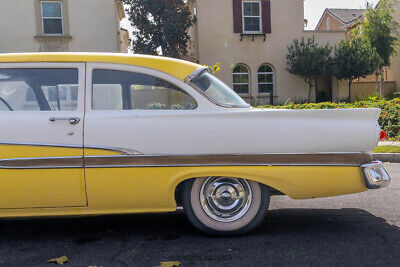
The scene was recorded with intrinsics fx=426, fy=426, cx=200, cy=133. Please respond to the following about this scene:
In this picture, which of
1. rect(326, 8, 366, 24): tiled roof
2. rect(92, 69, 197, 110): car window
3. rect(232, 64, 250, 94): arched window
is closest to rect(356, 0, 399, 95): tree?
rect(232, 64, 250, 94): arched window

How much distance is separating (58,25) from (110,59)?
17879mm

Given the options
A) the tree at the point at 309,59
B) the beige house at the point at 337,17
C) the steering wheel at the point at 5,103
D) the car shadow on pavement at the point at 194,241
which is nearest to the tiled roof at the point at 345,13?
the beige house at the point at 337,17

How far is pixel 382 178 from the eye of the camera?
370 centimetres

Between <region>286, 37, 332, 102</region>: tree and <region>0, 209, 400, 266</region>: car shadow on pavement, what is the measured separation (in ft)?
58.3

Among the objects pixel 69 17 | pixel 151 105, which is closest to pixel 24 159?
pixel 151 105

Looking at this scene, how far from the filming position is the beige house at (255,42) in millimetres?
22375

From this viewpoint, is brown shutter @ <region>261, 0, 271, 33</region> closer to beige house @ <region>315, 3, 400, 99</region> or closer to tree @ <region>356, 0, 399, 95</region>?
beige house @ <region>315, 3, 400, 99</region>

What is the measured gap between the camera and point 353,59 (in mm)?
21359

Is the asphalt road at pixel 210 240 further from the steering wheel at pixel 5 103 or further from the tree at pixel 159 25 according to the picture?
the tree at pixel 159 25

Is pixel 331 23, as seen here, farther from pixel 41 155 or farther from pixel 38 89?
pixel 41 155

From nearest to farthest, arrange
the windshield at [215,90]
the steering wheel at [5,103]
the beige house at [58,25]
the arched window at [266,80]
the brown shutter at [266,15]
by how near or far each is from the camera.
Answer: the steering wheel at [5,103] < the windshield at [215,90] < the beige house at [58,25] < the brown shutter at [266,15] < the arched window at [266,80]

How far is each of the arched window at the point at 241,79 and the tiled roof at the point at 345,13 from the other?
15247 millimetres

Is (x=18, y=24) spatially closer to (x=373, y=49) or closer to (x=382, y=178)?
(x=373, y=49)

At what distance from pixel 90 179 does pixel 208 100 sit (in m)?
1.22
